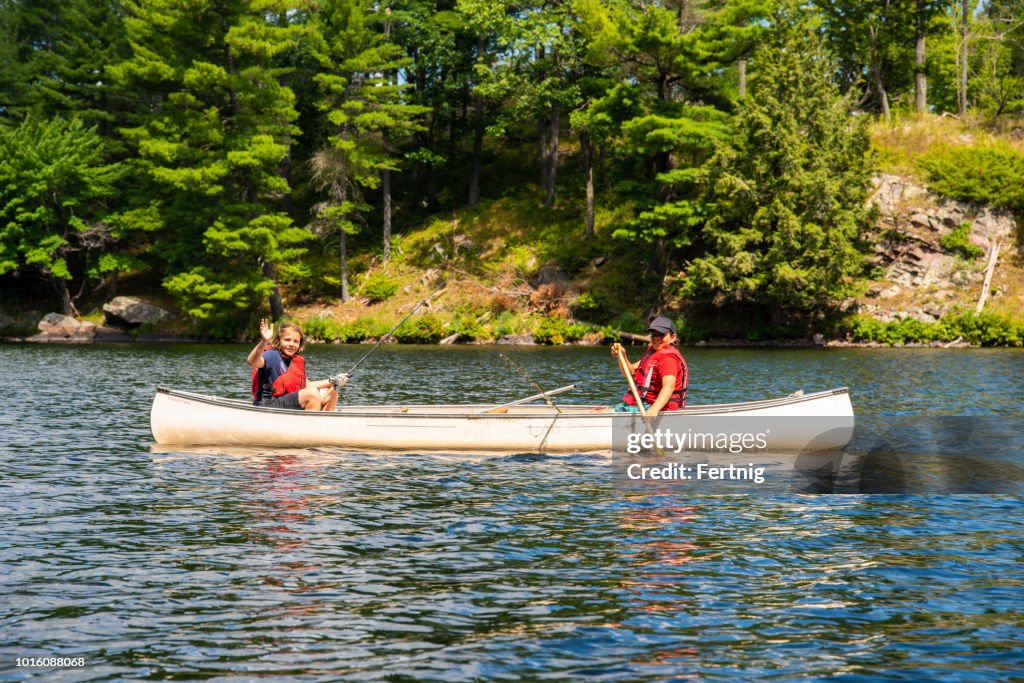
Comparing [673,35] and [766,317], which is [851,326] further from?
[673,35]

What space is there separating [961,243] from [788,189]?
8.94m

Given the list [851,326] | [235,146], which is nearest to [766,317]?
[851,326]

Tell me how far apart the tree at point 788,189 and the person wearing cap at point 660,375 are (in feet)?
81.4

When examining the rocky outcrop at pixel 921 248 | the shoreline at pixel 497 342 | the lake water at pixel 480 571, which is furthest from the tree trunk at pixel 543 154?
the lake water at pixel 480 571

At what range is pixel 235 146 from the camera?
48219 millimetres

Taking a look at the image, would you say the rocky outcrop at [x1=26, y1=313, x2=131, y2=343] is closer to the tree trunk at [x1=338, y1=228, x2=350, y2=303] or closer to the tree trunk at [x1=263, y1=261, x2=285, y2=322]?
the tree trunk at [x1=263, y1=261, x2=285, y2=322]

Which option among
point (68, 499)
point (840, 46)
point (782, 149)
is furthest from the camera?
point (840, 46)

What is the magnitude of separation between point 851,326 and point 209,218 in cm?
3177

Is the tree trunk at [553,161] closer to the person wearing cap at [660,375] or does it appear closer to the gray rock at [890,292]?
the gray rock at [890,292]

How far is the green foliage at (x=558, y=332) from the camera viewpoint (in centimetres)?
4434

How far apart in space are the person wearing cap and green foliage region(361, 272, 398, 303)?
35711 mm

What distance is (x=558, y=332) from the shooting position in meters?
44.5

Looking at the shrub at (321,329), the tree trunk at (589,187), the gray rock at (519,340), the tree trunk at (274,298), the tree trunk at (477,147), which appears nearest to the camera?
the gray rock at (519,340)

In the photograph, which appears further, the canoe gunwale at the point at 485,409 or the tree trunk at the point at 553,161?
the tree trunk at the point at 553,161
